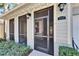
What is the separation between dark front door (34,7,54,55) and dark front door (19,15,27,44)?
1916 mm

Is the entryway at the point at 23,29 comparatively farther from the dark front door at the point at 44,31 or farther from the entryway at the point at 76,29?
the entryway at the point at 76,29

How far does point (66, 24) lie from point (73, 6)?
766 mm

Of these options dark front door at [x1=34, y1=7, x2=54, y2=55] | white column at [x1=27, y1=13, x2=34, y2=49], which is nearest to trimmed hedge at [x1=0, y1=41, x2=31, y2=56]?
dark front door at [x1=34, y1=7, x2=54, y2=55]

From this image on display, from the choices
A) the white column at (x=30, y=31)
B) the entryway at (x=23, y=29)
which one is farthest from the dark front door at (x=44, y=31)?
the entryway at (x=23, y=29)

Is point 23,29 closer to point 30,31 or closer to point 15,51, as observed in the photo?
point 30,31

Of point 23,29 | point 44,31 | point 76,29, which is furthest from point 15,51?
point 23,29

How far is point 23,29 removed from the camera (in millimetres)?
11438

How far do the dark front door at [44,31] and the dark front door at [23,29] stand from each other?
1.92 m

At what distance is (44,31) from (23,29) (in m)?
3.73

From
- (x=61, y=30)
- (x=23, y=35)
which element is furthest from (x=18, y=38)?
(x=61, y=30)

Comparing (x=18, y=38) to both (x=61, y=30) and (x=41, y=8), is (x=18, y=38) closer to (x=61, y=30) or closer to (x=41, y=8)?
(x=41, y=8)

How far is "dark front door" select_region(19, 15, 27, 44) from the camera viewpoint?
430 inches

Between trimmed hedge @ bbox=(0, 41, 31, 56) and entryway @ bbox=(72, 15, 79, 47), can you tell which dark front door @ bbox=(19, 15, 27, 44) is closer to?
trimmed hedge @ bbox=(0, 41, 31, 56)

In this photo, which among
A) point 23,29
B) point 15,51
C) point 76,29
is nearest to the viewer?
point 76,29
